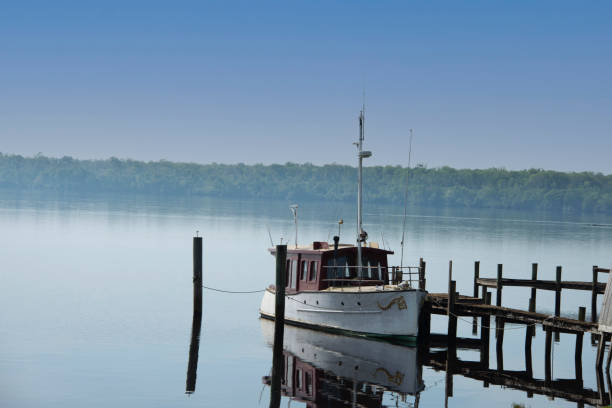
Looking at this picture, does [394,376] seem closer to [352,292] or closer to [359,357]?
[359,357]

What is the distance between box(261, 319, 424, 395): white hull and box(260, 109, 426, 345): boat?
0.52 metres

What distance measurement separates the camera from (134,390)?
27609mm

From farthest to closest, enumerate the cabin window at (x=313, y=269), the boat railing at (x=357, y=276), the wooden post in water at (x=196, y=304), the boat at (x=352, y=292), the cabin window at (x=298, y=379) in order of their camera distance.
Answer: the cabin window at (x=313, y=269) → the boat railing at (x=357, y=276) → the wooden post in water at (x=196, y=304) → the boat at (x=352, y=292) → the cabin window at (x=298, y=379)

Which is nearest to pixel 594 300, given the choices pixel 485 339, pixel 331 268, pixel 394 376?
pixel 485 339

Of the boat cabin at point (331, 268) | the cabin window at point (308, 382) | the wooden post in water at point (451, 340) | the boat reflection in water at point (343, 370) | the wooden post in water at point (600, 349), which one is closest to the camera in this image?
the boat reflection in water at point (343, 370)

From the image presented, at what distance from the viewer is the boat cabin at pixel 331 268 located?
1432 inches

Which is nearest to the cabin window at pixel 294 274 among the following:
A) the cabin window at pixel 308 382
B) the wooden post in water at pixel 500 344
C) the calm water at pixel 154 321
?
the calm water at pixel 154 321

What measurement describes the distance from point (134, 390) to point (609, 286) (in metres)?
15.9

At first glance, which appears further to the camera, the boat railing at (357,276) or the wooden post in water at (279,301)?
the boat railing at (357,276)

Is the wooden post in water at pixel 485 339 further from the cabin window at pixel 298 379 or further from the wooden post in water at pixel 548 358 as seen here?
the cabin window at pixel 298 379

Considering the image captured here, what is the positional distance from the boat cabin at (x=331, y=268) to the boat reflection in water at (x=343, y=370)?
219cm

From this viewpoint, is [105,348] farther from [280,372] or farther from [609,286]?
[609,286]

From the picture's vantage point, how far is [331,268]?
36.5 m

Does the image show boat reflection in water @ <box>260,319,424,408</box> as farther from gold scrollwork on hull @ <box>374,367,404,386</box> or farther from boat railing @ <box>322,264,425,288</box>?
boat railing @ <box>322,264,425,288</box>
